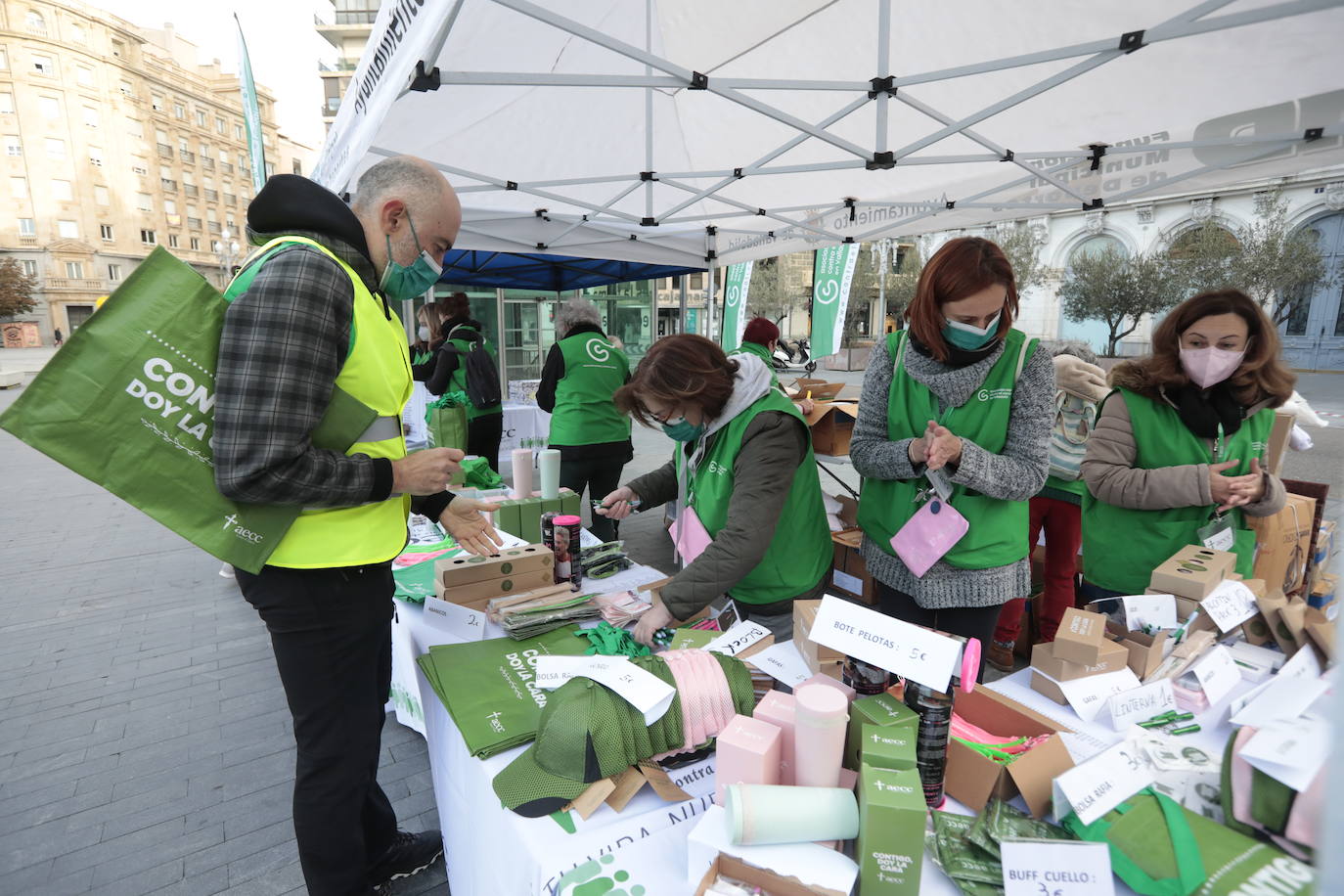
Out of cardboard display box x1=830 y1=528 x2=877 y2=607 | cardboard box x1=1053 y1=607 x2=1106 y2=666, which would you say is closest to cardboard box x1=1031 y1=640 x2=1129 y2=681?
cardboard box x1=1053 y1=607 x2=1106 y2=666

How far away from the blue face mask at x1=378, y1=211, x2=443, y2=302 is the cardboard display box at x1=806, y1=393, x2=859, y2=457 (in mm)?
1987

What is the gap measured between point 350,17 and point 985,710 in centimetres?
4666

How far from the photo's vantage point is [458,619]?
5.95 feet

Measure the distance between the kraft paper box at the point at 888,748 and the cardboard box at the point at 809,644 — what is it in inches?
11.6

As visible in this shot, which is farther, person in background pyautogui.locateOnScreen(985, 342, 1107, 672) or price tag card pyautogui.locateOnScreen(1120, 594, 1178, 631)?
person in background pyautogui.locateOnScreen(985, 342, 1107, 672)

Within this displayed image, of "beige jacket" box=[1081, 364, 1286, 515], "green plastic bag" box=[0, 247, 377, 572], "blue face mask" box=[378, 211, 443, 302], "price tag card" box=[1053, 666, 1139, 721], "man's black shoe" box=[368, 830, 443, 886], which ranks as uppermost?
"blue face mask" box=[378, 211, 443, 302]

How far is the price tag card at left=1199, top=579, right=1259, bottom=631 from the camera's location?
1503mm

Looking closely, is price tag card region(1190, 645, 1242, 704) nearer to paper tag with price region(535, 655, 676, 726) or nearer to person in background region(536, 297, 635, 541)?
paper tag with price region(535, 655, 676, 726)

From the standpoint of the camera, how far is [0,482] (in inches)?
279

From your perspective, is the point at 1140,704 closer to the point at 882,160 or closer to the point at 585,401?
the point at 882,160

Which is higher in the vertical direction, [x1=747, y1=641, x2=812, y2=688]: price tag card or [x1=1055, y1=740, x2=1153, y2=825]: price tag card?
[x1=1055, y1=740, x2=1153, y2=825]: price tag card

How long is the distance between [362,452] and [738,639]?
3.07ft

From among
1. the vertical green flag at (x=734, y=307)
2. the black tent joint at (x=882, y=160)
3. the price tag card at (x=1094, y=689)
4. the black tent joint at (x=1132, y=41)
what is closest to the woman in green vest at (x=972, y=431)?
the price tag card at (x=1094, y=689)

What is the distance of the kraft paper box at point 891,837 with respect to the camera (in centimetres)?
85
